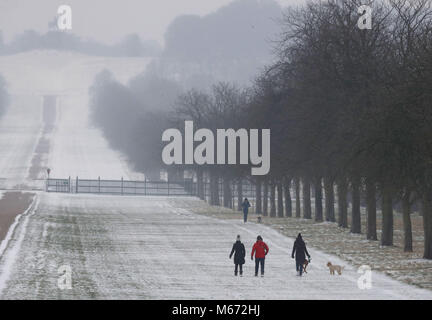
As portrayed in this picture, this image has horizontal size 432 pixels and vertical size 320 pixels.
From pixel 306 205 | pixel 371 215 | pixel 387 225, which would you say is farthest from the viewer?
pixel 306 205

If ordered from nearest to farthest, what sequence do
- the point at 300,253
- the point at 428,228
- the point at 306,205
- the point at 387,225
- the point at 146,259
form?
the point at 300,253 → the point at 428,228 → the point at 146,259 → the point at 387,225 → the point at 306,205

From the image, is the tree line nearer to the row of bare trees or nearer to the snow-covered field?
the row of bare trees

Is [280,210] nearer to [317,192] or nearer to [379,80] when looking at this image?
[317,192]

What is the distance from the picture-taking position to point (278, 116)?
5678cm

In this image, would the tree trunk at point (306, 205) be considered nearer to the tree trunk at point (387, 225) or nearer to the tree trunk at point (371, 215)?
the tree trunk at point (371, 215)

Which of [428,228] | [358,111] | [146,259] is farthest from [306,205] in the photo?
[146,259]

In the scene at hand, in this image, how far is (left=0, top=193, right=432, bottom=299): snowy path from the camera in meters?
29.8

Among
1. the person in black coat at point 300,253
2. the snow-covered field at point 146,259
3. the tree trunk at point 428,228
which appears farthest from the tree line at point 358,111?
the person in black coat at point 300,253

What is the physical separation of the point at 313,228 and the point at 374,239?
7.76 m

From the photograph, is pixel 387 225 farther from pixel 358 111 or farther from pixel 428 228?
pixel 428 228

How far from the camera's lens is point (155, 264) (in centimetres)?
3806

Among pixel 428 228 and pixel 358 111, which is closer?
pixel 428 228

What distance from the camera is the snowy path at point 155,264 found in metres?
29.8

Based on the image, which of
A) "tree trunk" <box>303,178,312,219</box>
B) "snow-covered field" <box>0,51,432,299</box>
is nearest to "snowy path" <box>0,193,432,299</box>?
"snow-covered field" <box>0,51,432,299</box>
